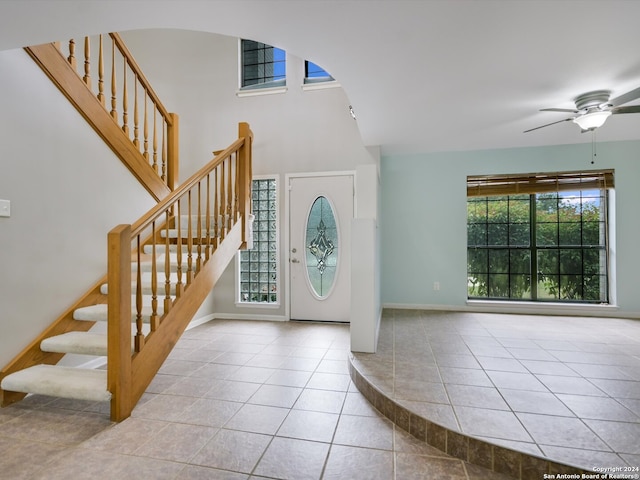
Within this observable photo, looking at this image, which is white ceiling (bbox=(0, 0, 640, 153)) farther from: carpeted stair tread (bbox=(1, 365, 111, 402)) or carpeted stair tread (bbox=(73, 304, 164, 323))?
carpeted stair tread (bbox=(1, 365, 111, 402))

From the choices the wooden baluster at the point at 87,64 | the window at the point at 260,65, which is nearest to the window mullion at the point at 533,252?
the window at the point at 260,65

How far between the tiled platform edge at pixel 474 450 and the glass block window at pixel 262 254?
2884 millimetres

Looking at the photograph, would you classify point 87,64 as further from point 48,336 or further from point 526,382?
point 526,382

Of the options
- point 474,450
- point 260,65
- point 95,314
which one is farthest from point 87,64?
point 474,450

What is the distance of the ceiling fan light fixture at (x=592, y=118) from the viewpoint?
2824 millimetres

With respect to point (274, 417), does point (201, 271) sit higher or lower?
higher

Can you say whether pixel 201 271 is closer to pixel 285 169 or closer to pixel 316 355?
pixel 316 355

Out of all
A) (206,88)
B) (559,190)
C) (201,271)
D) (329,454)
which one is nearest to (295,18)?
(201,271)

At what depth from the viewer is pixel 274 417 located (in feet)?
7.15

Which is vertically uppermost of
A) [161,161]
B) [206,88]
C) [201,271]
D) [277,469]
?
[206,88]

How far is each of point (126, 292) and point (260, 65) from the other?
4025 millimetres

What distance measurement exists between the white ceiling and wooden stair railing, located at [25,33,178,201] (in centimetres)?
65

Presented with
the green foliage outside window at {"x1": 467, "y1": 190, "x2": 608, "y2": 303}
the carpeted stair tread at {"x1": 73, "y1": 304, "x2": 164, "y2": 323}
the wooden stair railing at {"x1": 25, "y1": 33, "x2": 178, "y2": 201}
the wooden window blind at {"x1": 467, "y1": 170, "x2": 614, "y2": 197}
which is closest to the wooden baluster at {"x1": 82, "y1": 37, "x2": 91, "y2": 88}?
the wooden stair railing at {"x1": 25, "y1": 33, "x2": 178, "y2": 201}

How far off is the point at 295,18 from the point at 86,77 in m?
2.12
